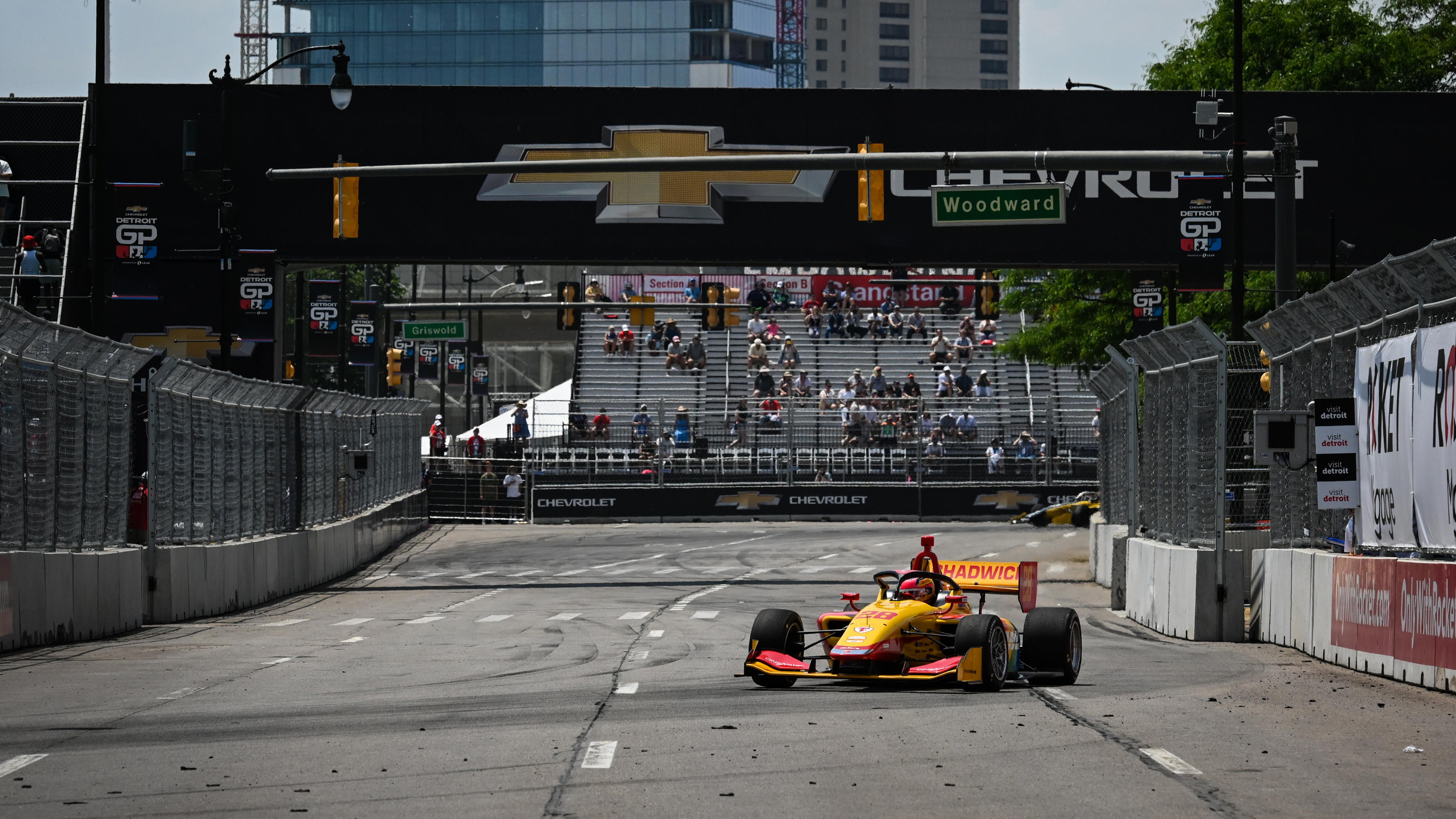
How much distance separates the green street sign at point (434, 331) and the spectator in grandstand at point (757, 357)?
42.4 feet

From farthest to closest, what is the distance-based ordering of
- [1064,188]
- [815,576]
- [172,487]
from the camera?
[815,576], [1064,188], [172,487]

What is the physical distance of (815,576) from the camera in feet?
102

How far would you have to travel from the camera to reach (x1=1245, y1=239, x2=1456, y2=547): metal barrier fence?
13.3 meters

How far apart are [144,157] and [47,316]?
11.0 feet

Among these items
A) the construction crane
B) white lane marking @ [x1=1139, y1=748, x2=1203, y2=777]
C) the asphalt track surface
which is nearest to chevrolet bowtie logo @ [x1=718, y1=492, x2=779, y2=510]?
the asphalt track surface

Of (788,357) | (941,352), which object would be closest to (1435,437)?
(941,352)

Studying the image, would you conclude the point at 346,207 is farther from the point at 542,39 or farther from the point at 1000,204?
the point at 542,39

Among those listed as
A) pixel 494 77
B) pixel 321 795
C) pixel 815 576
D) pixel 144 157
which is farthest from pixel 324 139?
pixel 494 77

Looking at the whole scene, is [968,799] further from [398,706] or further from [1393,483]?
[1393,483]

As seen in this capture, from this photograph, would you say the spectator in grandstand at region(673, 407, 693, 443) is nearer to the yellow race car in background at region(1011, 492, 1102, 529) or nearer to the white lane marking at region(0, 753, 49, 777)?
the yellow race car in background at region(1011, 492, 1102, 529)

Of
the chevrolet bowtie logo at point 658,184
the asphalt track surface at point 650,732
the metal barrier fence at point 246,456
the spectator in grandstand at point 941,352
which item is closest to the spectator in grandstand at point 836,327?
the spectator in grandstand at point 941,352

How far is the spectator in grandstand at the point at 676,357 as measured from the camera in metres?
65.8

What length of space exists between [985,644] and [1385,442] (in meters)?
4.03

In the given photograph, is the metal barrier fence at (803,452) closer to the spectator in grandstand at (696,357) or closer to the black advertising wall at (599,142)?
the spectator in grandstand at (696,357)
